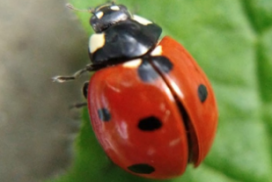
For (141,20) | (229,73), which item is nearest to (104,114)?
(141,20)

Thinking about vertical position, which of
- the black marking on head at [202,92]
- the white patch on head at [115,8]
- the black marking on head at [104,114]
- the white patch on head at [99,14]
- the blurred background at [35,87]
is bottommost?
the blurred background at [35,87]

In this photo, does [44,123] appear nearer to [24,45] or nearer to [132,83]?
[24,45]

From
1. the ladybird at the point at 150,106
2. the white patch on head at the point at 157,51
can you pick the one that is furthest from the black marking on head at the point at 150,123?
the white patch on head at the point at 157,51

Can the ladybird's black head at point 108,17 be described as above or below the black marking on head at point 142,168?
above

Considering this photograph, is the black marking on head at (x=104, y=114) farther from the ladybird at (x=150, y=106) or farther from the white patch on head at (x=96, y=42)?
the white patch on head at (x=96, y=42)

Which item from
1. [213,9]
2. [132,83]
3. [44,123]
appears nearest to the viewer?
[132,83]

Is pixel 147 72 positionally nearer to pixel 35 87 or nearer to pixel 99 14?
pixel 99 14

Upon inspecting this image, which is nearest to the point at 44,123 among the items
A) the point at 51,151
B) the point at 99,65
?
the point at 51,151
